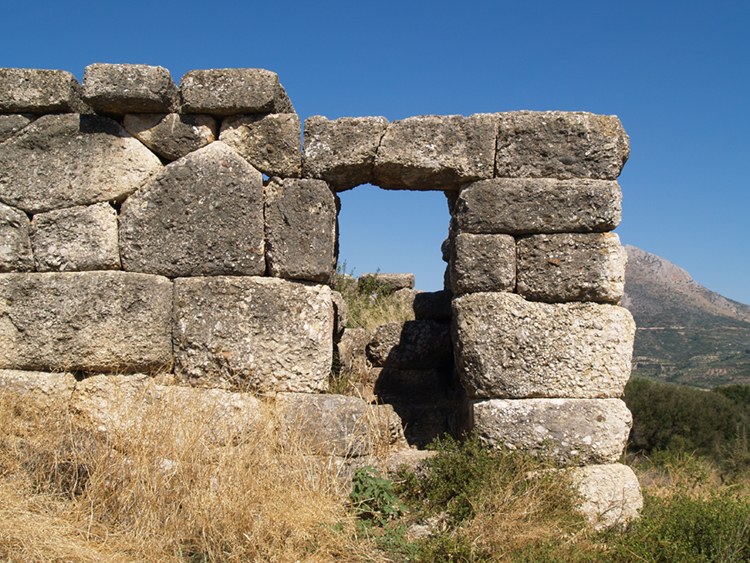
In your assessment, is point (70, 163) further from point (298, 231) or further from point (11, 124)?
point (298, 231)

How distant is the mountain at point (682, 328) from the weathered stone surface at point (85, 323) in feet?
93.9

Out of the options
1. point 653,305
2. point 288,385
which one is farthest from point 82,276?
point 653,305

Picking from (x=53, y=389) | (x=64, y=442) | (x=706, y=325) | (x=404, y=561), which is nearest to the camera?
(x=404, y=561)

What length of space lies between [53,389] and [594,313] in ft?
13.0

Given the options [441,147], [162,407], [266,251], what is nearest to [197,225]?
[266,251]

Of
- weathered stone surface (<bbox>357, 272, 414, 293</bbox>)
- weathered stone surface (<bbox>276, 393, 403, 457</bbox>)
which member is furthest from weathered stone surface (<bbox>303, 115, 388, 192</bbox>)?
weathered stone surface (<bbox>357, 272, 414, 293</bbox>)

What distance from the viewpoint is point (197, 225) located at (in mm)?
5176

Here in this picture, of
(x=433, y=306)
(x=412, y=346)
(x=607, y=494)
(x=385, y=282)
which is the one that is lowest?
(x=607, y=494)

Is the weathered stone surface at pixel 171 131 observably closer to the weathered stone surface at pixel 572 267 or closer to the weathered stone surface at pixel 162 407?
the weathered stone surface at pixel 162 407

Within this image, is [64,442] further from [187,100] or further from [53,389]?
[187,100]

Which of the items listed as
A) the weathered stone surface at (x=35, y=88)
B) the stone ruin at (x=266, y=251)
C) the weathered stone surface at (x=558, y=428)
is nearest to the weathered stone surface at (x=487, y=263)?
the stone ruin at (x=266, y=251)

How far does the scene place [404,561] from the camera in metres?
4.04

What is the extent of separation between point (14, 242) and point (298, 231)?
7.05 ft

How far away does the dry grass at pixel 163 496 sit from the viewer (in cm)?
384
